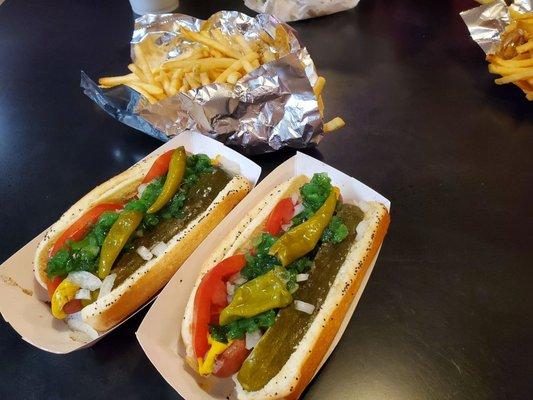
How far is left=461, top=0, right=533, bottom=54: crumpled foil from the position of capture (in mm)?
2996

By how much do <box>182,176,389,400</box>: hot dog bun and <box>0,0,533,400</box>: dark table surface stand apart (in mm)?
182

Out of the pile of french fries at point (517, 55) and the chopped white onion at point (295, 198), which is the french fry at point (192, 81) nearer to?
the chopped white onion at point (295, 198)

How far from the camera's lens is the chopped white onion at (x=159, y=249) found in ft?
6.37

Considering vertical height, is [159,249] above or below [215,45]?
below

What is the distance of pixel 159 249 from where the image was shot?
1.96 metres

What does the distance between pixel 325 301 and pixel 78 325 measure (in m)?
1.03

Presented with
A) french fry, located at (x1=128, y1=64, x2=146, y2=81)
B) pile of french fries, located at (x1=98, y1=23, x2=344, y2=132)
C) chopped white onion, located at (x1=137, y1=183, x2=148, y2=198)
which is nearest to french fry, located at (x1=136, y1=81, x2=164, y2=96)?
pile of french fries, located at (x1=98, y1=23, x2=344, y2=132)

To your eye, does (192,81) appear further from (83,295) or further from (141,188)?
(83,295)

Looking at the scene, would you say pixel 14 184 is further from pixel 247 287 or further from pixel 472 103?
pixel 472 103

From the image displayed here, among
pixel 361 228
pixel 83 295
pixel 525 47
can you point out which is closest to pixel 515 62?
pixel 525 47

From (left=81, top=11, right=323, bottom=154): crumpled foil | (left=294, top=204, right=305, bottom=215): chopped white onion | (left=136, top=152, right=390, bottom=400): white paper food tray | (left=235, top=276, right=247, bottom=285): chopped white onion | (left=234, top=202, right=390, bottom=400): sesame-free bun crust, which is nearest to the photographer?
(left=234, top=202, right=390, bottom=400): sesame-free bun crust

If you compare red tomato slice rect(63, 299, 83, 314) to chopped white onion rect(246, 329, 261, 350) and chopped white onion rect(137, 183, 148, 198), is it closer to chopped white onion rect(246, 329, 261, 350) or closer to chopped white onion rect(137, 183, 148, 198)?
chopped white onion rect(137, 183, 148, 198)

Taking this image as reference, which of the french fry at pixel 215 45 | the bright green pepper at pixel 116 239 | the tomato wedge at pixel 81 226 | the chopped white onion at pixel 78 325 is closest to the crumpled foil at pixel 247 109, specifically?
the french fry at pixel 215 45

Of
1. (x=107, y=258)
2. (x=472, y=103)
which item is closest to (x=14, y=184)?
(x=107, y=258)
